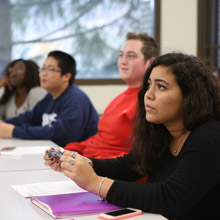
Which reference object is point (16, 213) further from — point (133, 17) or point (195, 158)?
point (133, 17)

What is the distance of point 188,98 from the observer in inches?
52.4

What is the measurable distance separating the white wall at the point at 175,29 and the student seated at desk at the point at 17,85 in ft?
3.71

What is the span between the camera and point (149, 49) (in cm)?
250

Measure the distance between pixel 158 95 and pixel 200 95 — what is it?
0.49 ft

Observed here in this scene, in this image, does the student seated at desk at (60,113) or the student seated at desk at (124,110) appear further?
the student seated at desk at (60,113)

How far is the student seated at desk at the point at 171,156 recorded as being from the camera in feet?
3.82

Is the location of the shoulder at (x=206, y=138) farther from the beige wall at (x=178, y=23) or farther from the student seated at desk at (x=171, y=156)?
the beige wall at (x=178, y=23)

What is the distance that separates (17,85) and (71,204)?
277 cm

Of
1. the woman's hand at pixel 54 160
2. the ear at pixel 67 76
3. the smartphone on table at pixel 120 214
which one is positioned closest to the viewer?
the smartphone on table at pixel 120 214

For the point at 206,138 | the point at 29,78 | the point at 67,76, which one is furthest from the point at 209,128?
the point at 29,78

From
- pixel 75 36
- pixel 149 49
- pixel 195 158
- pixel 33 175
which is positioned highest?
pixel 75 36

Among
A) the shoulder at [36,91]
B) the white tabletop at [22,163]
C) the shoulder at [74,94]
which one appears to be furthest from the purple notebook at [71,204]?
the shoulder at [36,91]

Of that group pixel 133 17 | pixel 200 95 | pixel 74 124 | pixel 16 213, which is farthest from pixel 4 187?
pixel 133 17

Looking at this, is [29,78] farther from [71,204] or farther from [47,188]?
[71,204]
